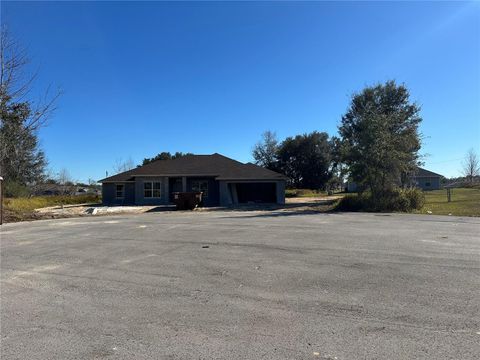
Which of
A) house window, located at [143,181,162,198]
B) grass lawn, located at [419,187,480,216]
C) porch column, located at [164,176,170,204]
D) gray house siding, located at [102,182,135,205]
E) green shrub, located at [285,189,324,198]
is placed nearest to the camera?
grass lawn, located at [419,187,480,216]

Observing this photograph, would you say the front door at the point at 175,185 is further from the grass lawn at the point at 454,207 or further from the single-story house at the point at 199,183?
the grass lawn at the point at 454,207

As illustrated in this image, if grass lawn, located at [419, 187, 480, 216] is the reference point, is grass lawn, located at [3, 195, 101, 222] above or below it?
above

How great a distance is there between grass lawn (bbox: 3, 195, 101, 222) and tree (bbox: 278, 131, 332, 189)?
3168 centimetres

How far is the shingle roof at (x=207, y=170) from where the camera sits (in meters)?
34.2

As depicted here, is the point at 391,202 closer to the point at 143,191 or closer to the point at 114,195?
the point at 143,191

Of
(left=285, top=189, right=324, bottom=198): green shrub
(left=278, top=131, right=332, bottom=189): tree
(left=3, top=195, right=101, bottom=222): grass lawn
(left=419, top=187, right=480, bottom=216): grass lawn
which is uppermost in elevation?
(left=278, top=131, right=332, bottom=189): tree

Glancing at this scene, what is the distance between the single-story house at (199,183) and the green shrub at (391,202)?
9239 millimetres

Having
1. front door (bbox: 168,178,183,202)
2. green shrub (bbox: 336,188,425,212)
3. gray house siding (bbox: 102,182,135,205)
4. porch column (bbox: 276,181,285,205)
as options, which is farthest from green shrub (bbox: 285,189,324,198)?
green shrub (bbox: 336,188,425,212)

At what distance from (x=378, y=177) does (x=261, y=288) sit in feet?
70.8

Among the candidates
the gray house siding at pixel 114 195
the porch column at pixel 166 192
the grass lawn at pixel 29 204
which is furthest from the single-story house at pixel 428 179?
the grass lawn at pixel 29 204

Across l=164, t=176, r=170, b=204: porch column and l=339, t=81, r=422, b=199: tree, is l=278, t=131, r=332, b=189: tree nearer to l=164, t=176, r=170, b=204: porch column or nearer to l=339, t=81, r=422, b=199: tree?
l=164, t=176, r=170, b=204: porch column

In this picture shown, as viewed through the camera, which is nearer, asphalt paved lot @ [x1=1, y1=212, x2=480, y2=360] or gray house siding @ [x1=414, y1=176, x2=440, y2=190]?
asphalt paved lot @ [x1=1, y1=212, x2=480, y2=360]

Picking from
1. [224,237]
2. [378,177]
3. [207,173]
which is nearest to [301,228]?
[224,237]

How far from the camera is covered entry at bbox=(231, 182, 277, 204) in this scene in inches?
1499
